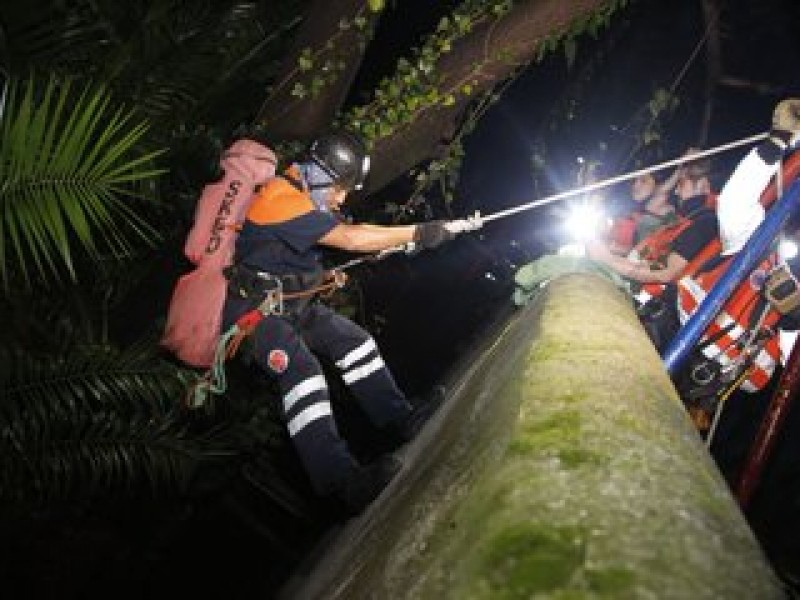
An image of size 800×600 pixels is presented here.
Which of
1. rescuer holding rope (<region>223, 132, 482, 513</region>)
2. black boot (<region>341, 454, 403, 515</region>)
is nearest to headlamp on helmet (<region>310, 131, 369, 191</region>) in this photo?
rescuer holding rope (<region>223, 132, 482, 513</region>)

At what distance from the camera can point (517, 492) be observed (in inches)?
48.3

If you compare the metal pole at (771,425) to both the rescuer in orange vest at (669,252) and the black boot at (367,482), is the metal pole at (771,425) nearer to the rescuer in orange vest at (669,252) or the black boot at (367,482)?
the rescuer in orange vest at (669,252)

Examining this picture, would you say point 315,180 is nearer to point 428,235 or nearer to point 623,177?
point 428,235

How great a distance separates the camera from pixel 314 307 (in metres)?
4.03

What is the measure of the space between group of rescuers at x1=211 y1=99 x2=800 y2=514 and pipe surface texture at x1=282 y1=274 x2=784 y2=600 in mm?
1166

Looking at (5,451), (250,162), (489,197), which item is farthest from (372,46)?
(5,451)

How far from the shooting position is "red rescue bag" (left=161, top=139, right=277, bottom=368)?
3477 mm

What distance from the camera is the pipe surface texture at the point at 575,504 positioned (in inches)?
38.4

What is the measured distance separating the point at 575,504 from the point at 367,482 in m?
2.36

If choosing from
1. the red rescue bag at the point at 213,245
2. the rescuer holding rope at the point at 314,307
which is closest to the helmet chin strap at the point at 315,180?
the rescuer holding rope at the point at 314,307

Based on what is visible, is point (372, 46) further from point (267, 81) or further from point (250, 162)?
point (250, 162)

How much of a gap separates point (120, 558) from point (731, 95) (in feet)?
25.7

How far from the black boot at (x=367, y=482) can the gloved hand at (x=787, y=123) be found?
2.70 metres

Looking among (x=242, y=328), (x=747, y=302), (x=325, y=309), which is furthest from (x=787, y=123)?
(x=242, y=328)
